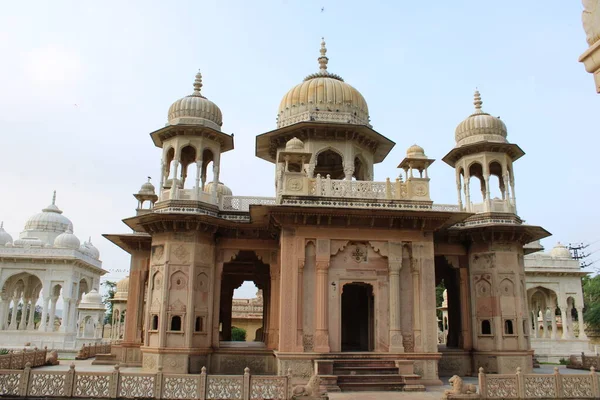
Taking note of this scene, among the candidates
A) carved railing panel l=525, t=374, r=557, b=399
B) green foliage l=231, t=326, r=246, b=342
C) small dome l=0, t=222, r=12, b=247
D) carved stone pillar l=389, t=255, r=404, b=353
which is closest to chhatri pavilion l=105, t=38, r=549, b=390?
carved stone pillar l=389, t=255, r=404, b=353

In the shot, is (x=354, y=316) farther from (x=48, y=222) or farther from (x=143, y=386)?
(x=48, y=222)

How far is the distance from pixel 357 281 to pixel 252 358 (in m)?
4.49

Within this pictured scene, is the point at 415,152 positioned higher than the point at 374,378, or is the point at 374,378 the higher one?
the point at 415,152

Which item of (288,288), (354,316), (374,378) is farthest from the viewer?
(354,316)

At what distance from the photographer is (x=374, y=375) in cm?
1409

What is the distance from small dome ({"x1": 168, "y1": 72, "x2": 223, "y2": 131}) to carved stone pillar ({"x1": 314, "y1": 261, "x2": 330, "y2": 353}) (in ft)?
21.9

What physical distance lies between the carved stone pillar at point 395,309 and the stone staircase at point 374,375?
53cm

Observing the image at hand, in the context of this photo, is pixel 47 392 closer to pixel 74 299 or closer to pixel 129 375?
pixel 129 375

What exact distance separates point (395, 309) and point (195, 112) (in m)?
9.55

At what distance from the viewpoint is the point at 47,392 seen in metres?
11.4

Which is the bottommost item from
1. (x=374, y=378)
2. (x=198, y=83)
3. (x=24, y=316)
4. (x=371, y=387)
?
(x=371, y=387)

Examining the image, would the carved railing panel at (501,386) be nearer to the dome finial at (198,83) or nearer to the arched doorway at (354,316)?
the arched doorway at (354,316)

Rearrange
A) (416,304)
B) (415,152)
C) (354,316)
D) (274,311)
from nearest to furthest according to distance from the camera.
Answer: (416,304)
(415,152)
(274,311)
(354,316)

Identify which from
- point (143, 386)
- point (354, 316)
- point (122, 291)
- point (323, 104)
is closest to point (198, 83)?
point (323, 104)
